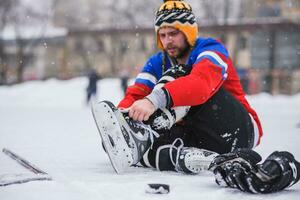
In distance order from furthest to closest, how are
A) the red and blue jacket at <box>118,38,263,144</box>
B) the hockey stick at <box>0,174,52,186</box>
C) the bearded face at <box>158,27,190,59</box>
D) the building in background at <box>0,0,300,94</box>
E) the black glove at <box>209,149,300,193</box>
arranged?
the building in background at <box>0,0,300,94</box>, the bearded face at <box>158,27,190,59</box>, the red and blue jacket at <box>118,38,263,144</box>, the hockey stick at <box>0,174,52,186</box>, the black glove at <box>209,149,300,193</box>

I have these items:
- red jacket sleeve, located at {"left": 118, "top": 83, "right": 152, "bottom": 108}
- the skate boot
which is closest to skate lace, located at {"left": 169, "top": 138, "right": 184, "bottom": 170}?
the skate boot

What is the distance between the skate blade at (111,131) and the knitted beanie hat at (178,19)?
2.88ft

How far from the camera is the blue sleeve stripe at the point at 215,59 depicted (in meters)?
2.84

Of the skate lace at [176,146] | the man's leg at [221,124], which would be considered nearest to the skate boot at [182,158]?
the skate lace at [176,146]

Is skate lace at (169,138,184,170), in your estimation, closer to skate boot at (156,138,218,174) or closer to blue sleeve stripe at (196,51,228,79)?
skate boot at (156,138,218,174)

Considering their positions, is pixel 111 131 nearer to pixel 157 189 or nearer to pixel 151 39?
pixel 157 189

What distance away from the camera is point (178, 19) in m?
3.14

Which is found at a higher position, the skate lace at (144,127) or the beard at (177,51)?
the beard at (177,51)

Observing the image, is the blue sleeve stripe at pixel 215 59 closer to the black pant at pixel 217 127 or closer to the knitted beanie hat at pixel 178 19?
the black pant at pixel 217 127

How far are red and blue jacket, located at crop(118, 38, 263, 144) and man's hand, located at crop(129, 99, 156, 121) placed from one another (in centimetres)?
15

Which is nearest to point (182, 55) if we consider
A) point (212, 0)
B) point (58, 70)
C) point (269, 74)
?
point (269, 74)

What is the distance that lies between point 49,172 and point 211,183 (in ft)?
3.15

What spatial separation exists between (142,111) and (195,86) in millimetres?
340

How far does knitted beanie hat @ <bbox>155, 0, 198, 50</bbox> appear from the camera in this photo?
10.3 feet
